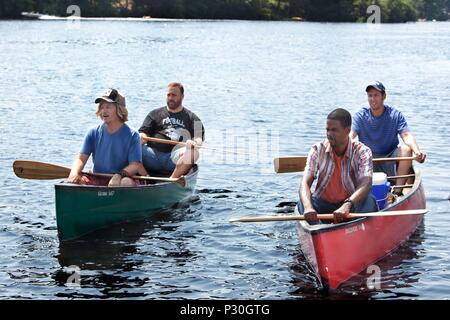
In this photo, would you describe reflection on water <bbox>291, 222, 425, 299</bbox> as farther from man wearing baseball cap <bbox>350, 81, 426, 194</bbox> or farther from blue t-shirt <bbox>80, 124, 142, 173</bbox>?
blue t-shirt <bbox>80, 124, 142, 173</bbox>

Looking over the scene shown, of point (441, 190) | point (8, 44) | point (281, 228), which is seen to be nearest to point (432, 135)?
point (441, 190)

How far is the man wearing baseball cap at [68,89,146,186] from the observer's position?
10.6m

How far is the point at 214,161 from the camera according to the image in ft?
56.5

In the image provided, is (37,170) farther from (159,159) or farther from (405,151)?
(405,151)

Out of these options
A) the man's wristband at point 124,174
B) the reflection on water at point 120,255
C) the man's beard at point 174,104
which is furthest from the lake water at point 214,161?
the man's beard at point 174,104

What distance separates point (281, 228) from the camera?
11.8 metres

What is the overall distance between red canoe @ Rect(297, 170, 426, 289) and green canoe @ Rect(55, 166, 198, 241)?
8.43 ft

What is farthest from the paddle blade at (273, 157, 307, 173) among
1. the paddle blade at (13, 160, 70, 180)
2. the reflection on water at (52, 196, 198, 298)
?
the paddle blade at (13, 160, 70, 180)

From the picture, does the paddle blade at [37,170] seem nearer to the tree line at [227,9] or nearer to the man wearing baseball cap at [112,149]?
the man wearing baseball cap at [112,149]

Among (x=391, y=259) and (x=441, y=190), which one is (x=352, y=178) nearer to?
(x=391, y=259)

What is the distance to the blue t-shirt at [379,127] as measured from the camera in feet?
38.8

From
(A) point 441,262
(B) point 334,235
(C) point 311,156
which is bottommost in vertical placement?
(A) point 441,262

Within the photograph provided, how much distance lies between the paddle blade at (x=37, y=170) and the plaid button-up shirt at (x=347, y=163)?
3.94 m
